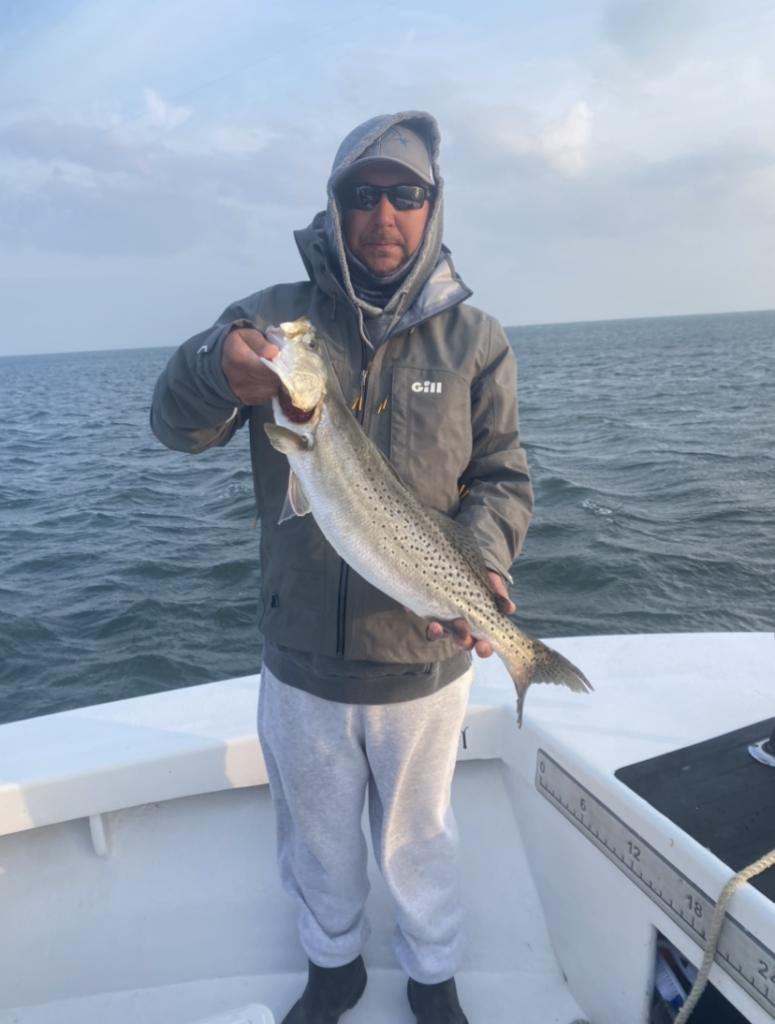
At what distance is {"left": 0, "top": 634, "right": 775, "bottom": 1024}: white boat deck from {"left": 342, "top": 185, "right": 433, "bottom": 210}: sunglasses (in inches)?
92.3

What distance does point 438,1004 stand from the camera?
3.03 metres

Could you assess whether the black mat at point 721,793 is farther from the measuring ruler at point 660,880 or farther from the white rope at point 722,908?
the measuring ruler at point 660,880

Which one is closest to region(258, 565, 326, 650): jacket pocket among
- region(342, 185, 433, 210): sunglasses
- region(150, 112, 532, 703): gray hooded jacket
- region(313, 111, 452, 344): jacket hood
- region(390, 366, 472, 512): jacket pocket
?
region(150, 112, 532, 703): gray hooded jacket

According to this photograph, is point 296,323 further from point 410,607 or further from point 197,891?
point 197,891

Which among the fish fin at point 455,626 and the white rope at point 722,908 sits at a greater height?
the fish fin at point 455,626

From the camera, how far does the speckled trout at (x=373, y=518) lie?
2.45 meters

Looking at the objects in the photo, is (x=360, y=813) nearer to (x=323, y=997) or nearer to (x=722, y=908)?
(x=323, y=997)

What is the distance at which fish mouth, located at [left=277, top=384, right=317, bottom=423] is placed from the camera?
8.02 feet

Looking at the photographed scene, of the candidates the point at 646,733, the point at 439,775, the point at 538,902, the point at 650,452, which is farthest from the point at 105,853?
the point at 650,452

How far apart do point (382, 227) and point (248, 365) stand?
0.87 metres

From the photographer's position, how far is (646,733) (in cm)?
298

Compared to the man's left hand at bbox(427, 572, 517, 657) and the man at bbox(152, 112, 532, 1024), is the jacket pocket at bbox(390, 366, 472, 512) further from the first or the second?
the man's left hand at bbox(427, 572, 517, 657)

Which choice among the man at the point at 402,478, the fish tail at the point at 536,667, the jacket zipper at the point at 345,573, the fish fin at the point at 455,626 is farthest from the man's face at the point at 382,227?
the fish tail at the point at 536,667

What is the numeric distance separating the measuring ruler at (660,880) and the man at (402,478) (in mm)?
524
